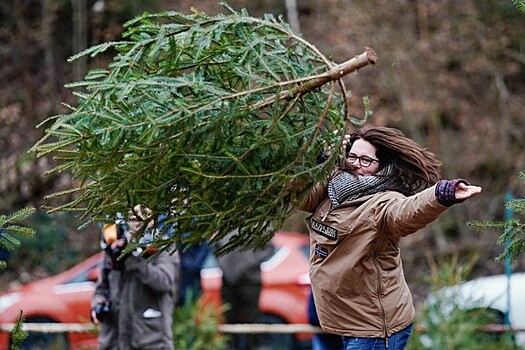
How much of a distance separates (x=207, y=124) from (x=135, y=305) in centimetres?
246

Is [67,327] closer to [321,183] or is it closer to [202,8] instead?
[321,183]

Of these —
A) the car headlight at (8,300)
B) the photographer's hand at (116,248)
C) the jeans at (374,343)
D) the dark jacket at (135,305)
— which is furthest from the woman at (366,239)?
the car headlight at (8,300)

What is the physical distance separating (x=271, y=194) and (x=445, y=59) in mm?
10905

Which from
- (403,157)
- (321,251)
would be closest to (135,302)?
(321,251)

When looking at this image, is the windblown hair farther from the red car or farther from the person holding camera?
the red car

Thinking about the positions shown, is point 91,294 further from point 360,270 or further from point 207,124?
point 207,124

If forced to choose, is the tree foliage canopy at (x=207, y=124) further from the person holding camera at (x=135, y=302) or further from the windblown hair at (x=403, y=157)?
the person holding camera at (x=135, y=302)

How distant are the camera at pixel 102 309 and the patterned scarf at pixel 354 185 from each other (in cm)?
217

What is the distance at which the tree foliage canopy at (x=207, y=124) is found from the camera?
4270 millimetres

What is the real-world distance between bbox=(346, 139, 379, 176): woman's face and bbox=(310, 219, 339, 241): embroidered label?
1.09 ft

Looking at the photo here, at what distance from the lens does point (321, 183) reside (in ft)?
15.3

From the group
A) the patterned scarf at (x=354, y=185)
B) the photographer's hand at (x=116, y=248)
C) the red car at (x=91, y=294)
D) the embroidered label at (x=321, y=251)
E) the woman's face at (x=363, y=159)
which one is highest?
the woman's face at (x=363, y=159)

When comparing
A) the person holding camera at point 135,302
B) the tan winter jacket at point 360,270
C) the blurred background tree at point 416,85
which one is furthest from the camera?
the blurred background tree at point 416,85

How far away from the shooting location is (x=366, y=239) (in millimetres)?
4727
